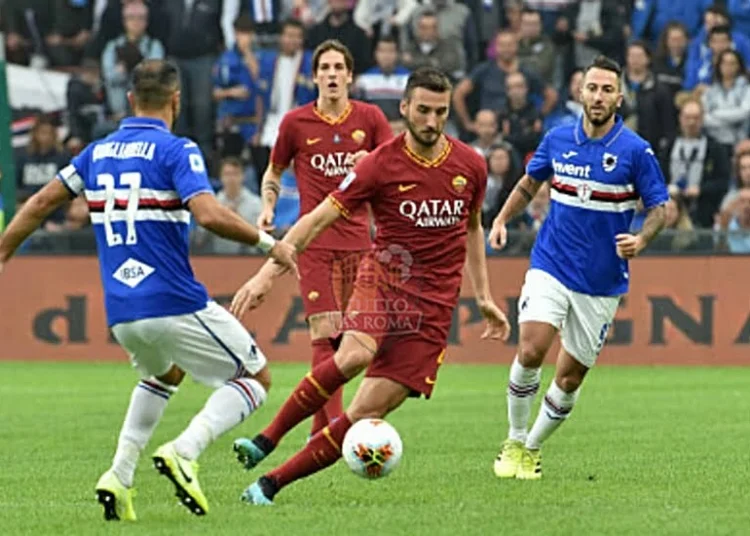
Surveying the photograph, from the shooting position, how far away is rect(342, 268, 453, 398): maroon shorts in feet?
31.7

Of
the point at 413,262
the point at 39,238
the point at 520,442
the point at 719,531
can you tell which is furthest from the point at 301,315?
the point at 719,531

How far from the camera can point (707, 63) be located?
22875mm

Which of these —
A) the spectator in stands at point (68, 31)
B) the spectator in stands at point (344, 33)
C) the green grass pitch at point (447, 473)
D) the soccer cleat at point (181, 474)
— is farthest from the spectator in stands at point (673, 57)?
the soccer cleat at point (181, 474)

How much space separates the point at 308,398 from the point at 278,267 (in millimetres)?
1233

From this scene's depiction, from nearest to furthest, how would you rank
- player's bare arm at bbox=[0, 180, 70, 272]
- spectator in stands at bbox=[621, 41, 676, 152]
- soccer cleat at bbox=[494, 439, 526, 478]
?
1. player's bare arm at bbox=[0, 180, 70, 272]
2. soccer cleat at bbox=[494, 439, 526, 478]
3. spectator in stands at bbox=[621, 41, 676, 152]

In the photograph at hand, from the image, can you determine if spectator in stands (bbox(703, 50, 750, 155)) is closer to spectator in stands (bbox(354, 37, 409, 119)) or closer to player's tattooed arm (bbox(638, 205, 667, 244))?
spectator in stands (bbox(354, 37, 409, 119))

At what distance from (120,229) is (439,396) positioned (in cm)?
934

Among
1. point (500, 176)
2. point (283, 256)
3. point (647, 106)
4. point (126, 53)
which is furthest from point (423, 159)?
point (126, 53)

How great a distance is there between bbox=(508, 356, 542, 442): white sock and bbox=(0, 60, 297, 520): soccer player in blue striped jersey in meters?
2.82

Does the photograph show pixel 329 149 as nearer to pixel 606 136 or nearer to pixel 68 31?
pixel 606 136

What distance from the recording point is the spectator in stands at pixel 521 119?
22.7 metres

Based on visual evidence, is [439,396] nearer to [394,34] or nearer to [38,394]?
[38,394]

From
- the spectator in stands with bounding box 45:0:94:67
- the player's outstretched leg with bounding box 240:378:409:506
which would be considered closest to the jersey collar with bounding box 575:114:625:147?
the player's outstretched leg with bounding box 240:378:409:506

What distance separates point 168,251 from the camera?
900cm
